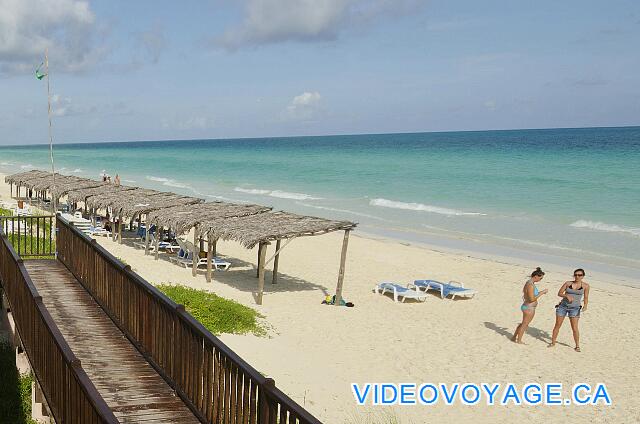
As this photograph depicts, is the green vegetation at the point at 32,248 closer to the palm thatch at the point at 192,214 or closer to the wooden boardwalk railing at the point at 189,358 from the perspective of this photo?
the palm thatch at the point at 192,214

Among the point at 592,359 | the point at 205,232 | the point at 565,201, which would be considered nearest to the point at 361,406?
the point at 592,359

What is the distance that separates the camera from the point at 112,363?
6.57 metres

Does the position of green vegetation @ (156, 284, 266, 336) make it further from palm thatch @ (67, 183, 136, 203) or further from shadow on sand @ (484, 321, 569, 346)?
palm thatch @ (67, 183, 136, 203)

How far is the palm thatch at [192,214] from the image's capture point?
55.2ft

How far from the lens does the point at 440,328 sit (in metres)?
13.3

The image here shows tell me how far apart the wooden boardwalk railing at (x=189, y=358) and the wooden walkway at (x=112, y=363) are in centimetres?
11

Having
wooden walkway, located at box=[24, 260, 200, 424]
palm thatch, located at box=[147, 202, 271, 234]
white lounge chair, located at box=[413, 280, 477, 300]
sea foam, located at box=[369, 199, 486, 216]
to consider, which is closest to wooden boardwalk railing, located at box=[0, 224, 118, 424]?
wooden walkway, located at box=[24, 260, 200, 424]

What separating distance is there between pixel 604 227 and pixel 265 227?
20.3 meters

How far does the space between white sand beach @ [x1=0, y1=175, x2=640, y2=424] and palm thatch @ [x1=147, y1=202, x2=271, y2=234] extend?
1334mm

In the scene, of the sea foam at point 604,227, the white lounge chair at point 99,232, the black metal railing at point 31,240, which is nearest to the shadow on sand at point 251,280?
the black metal railing at point 31,240

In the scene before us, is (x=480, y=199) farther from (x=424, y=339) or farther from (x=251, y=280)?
(x=424, y=339)

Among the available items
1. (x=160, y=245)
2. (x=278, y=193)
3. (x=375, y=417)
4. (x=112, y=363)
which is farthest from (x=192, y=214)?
(x=278, y=193)

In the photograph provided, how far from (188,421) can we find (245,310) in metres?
7.59

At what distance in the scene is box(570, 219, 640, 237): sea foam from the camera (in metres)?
27.8
